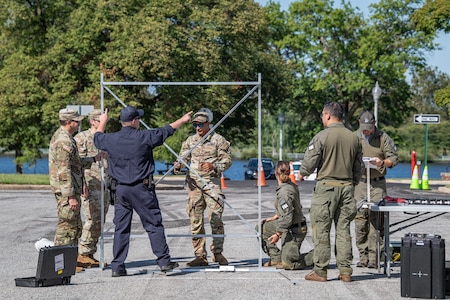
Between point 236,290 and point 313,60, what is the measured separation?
53011 mm

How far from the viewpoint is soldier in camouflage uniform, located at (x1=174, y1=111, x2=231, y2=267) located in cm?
1057

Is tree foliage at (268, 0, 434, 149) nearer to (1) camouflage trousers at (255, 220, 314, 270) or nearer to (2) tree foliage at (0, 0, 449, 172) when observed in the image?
(2) tree foliage at (0, 0, 449, 172)

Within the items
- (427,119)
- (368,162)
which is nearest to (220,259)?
(368,162)

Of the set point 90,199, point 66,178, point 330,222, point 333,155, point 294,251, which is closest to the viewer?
point 330,222

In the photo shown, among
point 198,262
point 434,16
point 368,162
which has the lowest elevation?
point 198,262

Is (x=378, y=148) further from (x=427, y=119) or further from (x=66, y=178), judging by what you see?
(x=427, y=119)

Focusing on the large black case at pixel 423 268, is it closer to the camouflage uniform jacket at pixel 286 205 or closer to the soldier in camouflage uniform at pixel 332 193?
the soldier in camouflage uniform at pixel 332 193

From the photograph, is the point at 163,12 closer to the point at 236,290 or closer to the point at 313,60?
the point at 313,60

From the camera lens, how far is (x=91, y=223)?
10656 mm

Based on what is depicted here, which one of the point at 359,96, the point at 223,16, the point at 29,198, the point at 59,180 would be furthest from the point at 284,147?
the point at 59,180

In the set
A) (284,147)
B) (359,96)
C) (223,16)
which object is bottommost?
(284,147)

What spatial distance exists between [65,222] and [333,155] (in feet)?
10.7

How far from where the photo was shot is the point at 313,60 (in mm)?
61000

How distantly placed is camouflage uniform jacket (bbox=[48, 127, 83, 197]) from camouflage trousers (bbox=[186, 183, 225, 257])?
1.48 m
